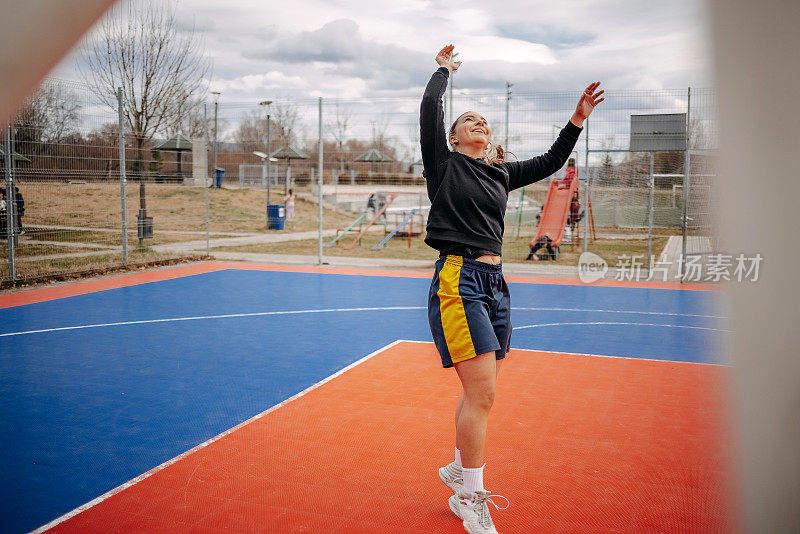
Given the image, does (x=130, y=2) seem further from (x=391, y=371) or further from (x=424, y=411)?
(x=391, y=371)

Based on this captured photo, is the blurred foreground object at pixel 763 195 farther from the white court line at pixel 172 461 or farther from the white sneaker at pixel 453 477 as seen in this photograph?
the white court line at pixel 172 461

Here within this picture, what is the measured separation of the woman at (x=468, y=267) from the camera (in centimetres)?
286

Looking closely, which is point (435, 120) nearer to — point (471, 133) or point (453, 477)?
point (471, 133)

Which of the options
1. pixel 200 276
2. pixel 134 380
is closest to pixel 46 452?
pixel 134 380

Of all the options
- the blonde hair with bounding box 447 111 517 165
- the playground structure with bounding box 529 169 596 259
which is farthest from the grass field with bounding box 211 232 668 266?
the blonde hair with bounding box 447 111 517 165

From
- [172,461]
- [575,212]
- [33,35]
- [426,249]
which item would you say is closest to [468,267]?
[172,461]

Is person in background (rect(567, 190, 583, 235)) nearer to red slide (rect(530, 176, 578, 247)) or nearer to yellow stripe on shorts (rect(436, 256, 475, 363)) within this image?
red slide (rect(530, 176, 578, 247))

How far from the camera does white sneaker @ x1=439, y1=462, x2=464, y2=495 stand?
10.2 ft

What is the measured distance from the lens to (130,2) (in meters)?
0.94

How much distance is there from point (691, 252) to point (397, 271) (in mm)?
5340

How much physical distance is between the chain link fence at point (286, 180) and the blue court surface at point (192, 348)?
1.68 m

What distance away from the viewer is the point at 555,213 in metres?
14.7

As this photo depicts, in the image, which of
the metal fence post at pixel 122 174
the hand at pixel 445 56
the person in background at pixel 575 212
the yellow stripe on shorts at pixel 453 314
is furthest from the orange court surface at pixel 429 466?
the person in background at pixel 575 212

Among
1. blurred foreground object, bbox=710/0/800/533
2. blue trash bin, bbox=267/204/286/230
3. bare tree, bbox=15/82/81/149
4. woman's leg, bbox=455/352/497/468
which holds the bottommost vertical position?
woman's leg, bbox=455/352/497/468
